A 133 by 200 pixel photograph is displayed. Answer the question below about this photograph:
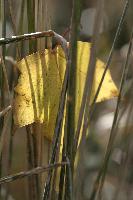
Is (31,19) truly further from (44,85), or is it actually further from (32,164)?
(32,164)

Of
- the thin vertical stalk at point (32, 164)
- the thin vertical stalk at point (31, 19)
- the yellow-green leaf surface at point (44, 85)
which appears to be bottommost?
the thin vertical stalk at point (32, 164)

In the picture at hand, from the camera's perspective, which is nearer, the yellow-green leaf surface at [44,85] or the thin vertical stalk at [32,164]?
the yellow-green leaf surface at [44,85]

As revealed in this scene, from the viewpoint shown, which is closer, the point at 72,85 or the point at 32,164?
the point at 72,85

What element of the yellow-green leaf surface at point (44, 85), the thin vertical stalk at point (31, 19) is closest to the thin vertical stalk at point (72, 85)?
the yellow-green leaf surface at point (44, 85)

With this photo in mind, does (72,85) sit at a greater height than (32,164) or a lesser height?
greater

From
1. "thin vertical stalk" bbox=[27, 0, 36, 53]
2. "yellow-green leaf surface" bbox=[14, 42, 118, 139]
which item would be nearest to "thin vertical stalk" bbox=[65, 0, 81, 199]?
"yellow-green leaf surface" bbox=[14, 42, 118, 139]

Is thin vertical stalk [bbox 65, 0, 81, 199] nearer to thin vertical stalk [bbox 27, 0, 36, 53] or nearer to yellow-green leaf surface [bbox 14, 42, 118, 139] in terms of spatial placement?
yellow-green leaf surface [bbox 14, 42, 118, 139]

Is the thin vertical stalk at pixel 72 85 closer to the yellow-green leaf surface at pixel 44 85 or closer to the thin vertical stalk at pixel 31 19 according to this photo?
the yellow-green leaf surface at pixel 44 85

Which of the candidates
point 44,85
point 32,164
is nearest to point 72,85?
point 44,85
